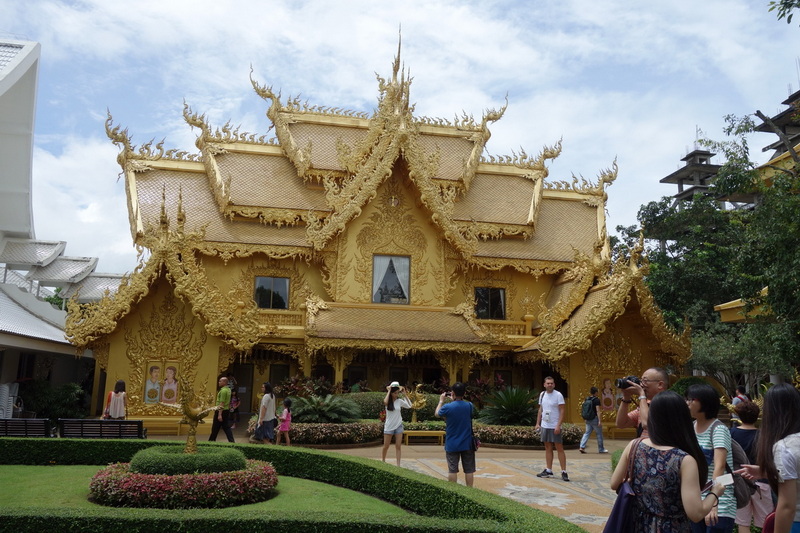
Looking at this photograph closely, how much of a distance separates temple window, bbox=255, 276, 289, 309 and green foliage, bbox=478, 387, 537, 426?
6.58 meters

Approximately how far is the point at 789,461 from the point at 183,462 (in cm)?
650

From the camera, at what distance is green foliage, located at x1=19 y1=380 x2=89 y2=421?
1585 centimetres

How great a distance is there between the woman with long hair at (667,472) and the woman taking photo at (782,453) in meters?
0.32

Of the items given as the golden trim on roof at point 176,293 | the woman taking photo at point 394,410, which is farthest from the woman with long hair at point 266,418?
the golden trim on roof at point 176,293

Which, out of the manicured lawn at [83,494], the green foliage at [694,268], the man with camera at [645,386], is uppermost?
the green foliage at [694,268]

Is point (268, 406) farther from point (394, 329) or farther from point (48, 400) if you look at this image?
point (48, 400)

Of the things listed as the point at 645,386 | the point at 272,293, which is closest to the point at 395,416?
the point at 645,386

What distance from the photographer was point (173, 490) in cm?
755

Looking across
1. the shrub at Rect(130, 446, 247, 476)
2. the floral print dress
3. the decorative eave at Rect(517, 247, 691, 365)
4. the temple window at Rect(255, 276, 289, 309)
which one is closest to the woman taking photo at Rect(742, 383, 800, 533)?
the floral print dress

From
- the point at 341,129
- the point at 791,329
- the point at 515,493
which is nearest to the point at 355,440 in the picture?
the point at 515,493

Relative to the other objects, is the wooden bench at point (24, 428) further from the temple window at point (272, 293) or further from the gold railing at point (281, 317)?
the temple window at point (272, 293)

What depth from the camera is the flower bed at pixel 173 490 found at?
7.53 m

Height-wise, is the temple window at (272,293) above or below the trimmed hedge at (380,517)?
above

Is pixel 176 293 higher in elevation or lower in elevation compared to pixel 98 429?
higher
